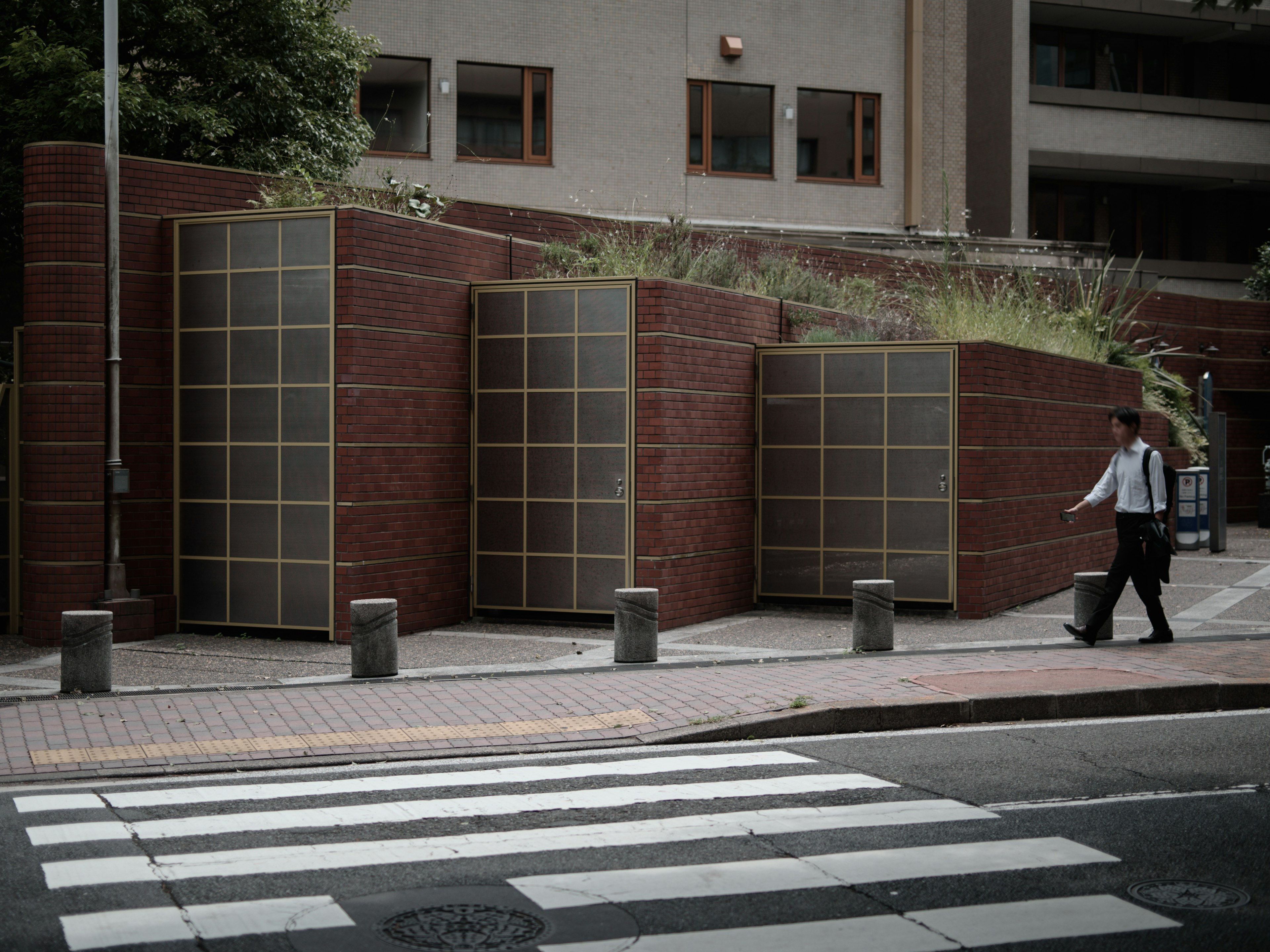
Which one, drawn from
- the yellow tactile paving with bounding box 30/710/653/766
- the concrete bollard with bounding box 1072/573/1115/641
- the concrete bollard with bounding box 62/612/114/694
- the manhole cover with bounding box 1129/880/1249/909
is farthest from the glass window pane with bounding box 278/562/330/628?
the manhole cover with bounding box 1129/880/1249/909

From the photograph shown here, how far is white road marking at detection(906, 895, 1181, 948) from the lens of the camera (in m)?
5.14

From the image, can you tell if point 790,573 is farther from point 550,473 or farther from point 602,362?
point 602,362

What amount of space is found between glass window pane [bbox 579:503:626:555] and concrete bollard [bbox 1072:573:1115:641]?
427 centimetres

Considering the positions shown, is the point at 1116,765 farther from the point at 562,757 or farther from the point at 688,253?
the point at 688,253

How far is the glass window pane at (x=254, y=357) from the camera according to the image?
1309 centimetres

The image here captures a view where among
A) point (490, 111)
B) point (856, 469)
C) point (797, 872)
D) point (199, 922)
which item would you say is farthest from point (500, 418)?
point (490, 111)

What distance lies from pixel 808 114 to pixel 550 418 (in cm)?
1644

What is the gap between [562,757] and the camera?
8383mm

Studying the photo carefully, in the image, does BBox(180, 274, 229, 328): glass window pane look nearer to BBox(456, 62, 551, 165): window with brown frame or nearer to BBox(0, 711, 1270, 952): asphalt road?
BBox(0, 711, 1270, 952): asphalt road

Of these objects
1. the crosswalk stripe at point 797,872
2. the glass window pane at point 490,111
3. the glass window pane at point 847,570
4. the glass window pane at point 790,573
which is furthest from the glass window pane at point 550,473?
the glass window pane at point 490,111

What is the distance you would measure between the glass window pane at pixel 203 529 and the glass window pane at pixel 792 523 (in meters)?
5.79

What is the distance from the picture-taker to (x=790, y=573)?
598 inches

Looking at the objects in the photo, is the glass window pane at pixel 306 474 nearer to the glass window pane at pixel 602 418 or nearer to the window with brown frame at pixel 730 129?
the glass window pane at pixel 602 418

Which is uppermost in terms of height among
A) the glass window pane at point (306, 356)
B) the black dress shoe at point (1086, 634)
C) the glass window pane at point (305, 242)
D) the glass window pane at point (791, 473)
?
the glass window pane at point (305, 242)
